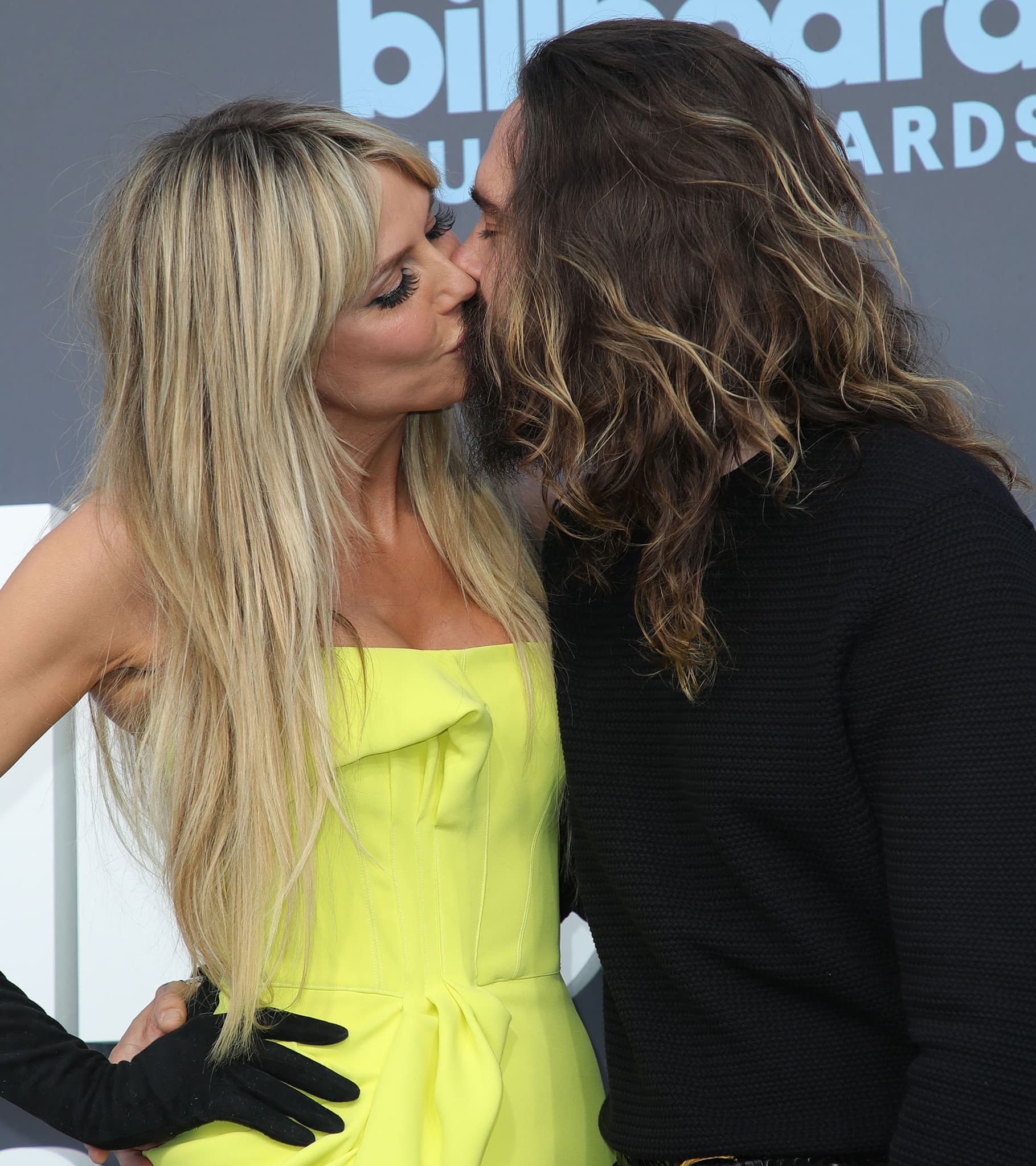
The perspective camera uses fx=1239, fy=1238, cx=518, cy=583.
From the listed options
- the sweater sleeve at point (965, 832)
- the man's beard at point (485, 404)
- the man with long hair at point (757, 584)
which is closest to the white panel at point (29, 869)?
the man's beard at point (485, 404)

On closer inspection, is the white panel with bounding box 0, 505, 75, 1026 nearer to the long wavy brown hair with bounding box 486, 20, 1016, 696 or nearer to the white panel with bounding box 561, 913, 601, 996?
the white panel with bounding box 561, 913, 601, 996

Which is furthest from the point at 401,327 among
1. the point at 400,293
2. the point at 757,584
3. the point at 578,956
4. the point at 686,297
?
the point at 578,956

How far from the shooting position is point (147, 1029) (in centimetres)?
125

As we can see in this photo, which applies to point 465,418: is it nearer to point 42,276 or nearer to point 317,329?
point 317,329

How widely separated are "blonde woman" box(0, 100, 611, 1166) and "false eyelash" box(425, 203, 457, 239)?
69 mm

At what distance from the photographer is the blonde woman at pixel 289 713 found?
1.13 m

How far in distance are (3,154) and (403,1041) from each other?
1.81 m

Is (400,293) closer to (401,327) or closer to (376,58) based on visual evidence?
(401,327)

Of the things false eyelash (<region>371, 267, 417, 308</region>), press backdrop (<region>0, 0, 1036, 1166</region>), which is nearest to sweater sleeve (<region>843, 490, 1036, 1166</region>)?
false eyelash (<region>371, 267, 417, 308</region>)

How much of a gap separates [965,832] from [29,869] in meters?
1.69

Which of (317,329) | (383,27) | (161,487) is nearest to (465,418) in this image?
(317,329)

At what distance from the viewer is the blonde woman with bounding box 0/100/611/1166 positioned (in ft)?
3.71

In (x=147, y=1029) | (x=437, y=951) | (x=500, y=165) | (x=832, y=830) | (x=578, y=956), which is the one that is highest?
(x=500, y=165)

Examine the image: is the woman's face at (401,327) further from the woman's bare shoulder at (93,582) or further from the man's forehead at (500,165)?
the woman's bare shoulder at (93,582)
